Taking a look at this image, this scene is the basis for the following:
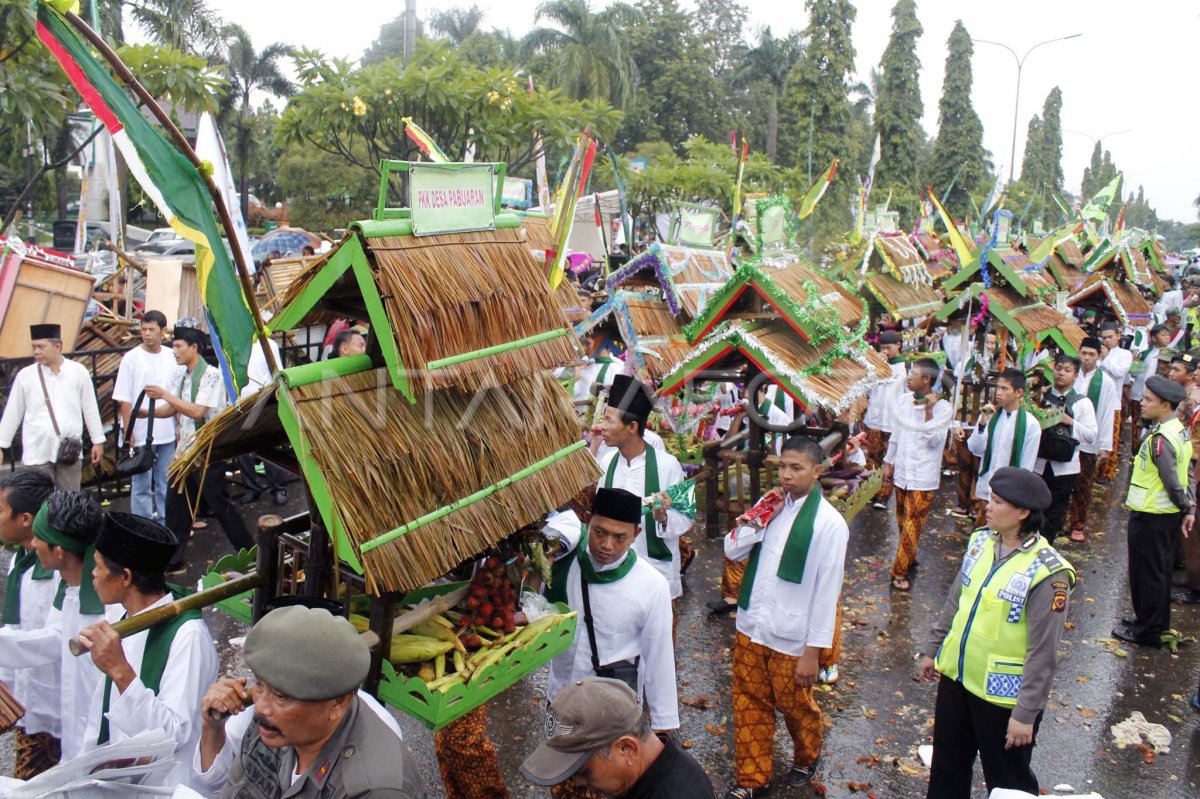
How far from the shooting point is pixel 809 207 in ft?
37.4

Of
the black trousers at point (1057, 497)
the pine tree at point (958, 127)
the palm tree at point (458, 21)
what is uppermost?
the palm tree at point (458, 21)

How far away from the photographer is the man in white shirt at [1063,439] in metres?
9.02

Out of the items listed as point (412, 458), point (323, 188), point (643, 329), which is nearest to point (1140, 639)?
point (643, 329)

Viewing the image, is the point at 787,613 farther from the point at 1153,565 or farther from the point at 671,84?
the point at 671,84

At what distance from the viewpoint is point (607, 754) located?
2.67 metres

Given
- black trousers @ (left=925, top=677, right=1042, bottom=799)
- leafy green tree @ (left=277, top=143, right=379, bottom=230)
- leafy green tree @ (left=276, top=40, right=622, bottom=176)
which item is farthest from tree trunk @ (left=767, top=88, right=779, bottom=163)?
black trousers @ (left=925, top=677, right=1042, bottom=799)

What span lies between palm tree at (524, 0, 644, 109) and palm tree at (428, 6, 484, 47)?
79.7ft

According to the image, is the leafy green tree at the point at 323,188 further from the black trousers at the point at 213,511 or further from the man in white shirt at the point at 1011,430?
the man in white shirt at the point at 1011,430

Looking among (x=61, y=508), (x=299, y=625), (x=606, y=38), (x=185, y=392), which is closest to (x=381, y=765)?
(x=299, y=625)

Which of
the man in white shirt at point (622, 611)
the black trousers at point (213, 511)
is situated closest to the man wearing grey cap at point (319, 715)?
the man in white shirt at point (622, 611)

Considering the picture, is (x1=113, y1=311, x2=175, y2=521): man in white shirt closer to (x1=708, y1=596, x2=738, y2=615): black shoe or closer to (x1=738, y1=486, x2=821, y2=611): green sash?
(x1=708, y1=596, x2=738, y2=615): black shoe

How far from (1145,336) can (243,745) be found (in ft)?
62.9

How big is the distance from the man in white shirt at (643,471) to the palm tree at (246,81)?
3096 centimetres

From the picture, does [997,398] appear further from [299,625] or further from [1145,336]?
[1145,336]
